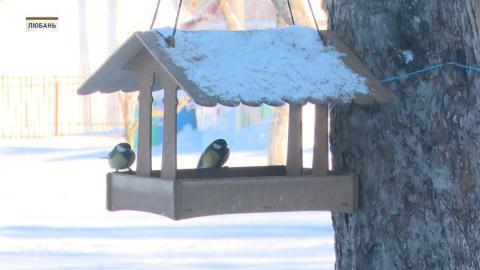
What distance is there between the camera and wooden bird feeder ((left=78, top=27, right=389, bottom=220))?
2.94 m

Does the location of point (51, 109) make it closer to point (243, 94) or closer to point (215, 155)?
point (215, 155)

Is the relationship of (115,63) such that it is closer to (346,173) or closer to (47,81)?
(346,173)

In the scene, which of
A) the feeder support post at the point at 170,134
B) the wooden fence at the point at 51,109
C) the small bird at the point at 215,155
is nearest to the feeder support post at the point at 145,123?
the feeder support post at the point at 170,134

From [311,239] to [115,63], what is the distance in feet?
20.8

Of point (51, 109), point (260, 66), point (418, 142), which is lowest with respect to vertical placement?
point (418, 142)

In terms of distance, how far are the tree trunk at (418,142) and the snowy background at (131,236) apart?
15.8 ft

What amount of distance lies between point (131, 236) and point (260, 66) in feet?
22.3

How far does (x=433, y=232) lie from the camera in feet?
9.72

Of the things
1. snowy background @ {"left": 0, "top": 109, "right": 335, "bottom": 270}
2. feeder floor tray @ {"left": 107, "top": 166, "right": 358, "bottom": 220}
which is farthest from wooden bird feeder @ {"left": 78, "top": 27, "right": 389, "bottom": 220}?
snowy background @ {"left": 0, "top": 109, "right": 335, "bottom": 270}

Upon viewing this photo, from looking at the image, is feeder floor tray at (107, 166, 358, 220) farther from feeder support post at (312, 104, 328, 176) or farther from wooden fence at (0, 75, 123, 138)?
wooden fence at (0, 75, 123, 138)

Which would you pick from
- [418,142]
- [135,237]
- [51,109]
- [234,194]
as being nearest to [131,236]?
[135,237]

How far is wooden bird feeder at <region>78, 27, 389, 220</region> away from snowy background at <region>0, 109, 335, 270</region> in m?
4.73

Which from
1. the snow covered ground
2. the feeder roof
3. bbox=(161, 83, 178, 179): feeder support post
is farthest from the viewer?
the snow covered ground

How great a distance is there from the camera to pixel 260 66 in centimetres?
306
